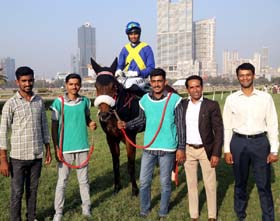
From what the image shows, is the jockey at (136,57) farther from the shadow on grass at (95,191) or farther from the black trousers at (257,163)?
the black trousers at (257,163)

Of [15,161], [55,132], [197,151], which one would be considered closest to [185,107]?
[197,151]

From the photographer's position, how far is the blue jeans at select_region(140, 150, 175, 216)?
4.21 m

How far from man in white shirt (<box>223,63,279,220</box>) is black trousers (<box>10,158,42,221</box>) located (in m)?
2.59

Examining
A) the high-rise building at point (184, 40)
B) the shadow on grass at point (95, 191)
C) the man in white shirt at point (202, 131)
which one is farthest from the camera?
the high-rise building at point (184, 40)

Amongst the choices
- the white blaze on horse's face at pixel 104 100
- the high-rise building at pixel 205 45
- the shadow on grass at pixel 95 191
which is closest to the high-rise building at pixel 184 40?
the high-rise building at pixel 205 45

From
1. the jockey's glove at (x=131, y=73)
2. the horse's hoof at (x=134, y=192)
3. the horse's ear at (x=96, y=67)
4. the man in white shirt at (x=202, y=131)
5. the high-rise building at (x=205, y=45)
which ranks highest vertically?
the high-rise building at (x=205, y=45)

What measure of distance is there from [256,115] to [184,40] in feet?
495

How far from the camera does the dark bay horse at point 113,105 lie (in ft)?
14.8

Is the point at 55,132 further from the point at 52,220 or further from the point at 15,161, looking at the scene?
the point at 52,220

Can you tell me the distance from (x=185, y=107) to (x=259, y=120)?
37.0 inches

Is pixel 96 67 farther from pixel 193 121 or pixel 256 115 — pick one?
pixel 256 115

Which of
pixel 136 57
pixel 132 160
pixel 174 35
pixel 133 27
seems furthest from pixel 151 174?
pixel 174 35

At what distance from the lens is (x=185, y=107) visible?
4176 mm

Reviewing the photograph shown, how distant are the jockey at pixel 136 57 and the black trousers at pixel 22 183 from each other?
2.41 m
